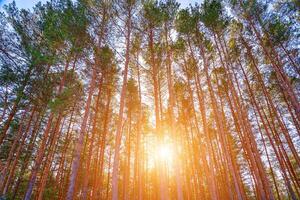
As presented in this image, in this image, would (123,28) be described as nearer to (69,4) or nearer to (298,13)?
(69,4)

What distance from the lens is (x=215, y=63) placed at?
13.6 meters

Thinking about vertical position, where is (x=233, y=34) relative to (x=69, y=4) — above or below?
above

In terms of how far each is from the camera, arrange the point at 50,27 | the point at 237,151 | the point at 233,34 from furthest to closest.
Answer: the point at 237,151, the point at 233,34, the point at 50,27

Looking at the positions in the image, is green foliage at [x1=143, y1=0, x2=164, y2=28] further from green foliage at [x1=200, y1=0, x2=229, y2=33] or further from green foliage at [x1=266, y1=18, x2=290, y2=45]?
green foliage at [x1=266, y1=18, x2=290, y2=45]

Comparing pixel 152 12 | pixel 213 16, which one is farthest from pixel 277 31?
pixel 152 12

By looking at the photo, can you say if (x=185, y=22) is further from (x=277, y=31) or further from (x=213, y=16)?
(x=277, y=31)

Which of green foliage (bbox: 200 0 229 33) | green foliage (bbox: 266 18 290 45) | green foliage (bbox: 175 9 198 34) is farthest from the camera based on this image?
green foliage (bbox: 175 9 198 34)

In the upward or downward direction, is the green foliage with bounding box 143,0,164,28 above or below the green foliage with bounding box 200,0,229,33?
below

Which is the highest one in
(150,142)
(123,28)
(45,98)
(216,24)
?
(216,24)

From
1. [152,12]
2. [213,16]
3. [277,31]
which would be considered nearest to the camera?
[152,12]

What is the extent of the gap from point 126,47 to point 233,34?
8.41 meters

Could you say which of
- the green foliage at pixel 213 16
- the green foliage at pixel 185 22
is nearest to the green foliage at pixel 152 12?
the green foliage at pixel 185 22

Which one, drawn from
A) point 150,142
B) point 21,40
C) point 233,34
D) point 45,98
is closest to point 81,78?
point 45,98

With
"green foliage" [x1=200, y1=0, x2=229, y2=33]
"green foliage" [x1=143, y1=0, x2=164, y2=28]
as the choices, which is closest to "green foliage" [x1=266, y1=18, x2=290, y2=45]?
"green foliage" [x1=200, y1=0, x2=229, y2=33]
